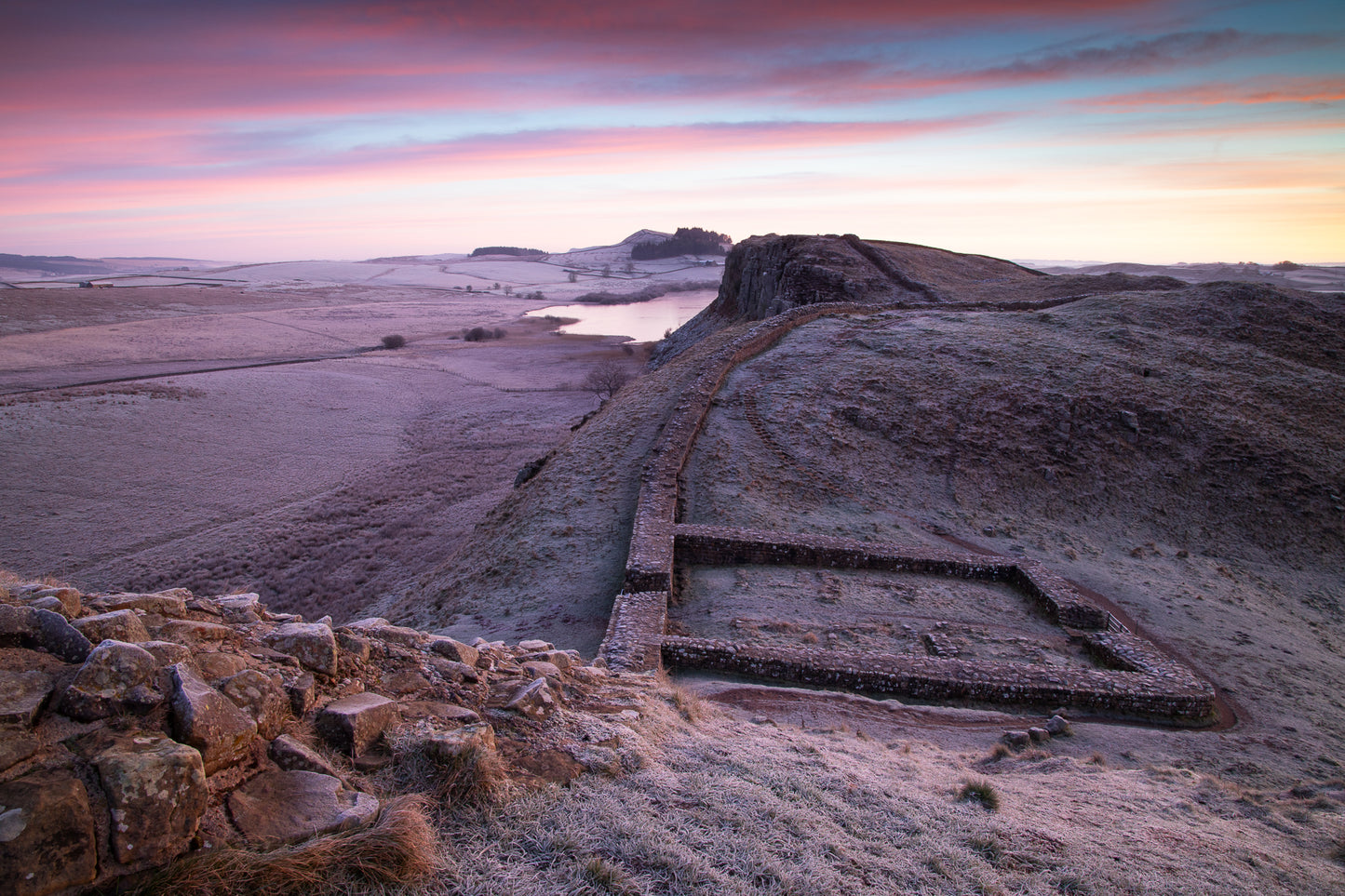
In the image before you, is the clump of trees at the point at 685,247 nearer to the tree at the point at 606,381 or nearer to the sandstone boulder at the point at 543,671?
the tree at the point at 606,381

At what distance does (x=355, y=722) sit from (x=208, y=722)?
32.6 inches

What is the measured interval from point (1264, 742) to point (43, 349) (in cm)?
5138

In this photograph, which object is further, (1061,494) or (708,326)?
(708,326)

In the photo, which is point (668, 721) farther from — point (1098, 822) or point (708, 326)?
point (708, 326)

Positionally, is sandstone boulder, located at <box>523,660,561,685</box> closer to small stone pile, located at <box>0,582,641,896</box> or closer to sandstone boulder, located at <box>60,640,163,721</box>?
small stone pile, located at <box>0,582,641,896</box>

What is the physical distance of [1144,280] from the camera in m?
27.9

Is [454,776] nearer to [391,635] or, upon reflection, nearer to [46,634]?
[391,635]

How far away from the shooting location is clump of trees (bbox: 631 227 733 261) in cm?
13262

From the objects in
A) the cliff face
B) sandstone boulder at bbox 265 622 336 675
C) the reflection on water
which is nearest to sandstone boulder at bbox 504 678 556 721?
sandstone boulder at bbox 265 622 336 675

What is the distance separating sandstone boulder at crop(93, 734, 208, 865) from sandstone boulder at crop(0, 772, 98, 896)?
94mm

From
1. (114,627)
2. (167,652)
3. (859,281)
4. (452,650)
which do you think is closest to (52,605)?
(114,627)

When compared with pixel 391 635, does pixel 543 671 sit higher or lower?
lower

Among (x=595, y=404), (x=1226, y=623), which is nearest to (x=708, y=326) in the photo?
(x=595, y=404)

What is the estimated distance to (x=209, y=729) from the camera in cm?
328
